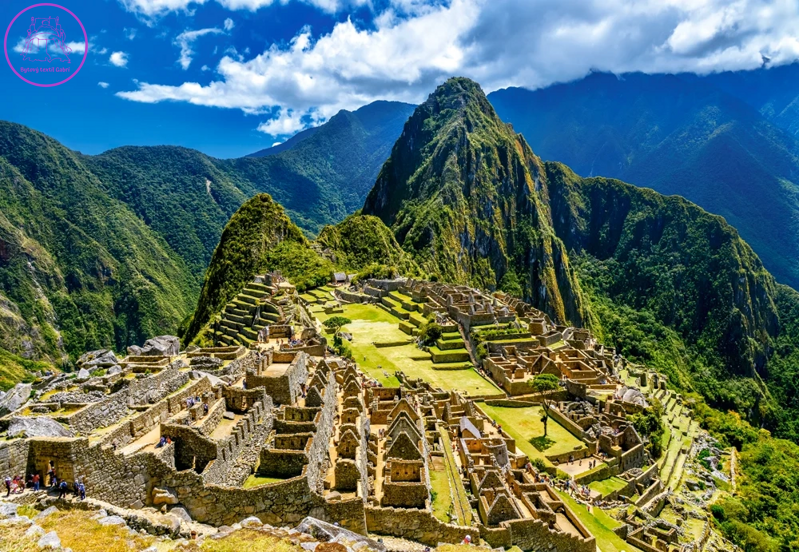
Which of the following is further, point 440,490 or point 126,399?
point 440,490

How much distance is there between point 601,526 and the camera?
2677 cm

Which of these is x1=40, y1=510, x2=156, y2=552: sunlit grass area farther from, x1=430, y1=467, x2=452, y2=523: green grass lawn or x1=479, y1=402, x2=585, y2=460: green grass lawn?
x1=479, y1=402, x2=585, y2=460: green grass lawn

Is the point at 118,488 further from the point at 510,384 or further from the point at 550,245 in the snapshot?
the point at 550,245

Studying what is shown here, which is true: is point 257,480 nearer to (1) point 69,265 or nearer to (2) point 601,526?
(2) point 601,526

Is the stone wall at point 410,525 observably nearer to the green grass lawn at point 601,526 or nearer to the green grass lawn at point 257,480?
the green grass lawn at point 257,480

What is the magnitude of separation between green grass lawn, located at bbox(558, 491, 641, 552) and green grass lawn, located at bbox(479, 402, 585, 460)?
5.52 metres

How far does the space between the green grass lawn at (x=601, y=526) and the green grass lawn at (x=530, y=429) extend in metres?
5.52

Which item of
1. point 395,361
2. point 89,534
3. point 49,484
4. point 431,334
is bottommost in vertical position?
point 89,534

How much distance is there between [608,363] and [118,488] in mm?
52938

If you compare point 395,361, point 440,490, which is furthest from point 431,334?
point 440,490

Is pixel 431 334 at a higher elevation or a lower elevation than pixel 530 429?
higher

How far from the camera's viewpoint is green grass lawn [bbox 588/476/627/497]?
32.2m

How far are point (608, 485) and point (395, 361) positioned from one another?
21.3 m

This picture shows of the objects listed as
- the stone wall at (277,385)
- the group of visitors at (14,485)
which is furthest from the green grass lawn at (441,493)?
the group of visitors at (14,485)
